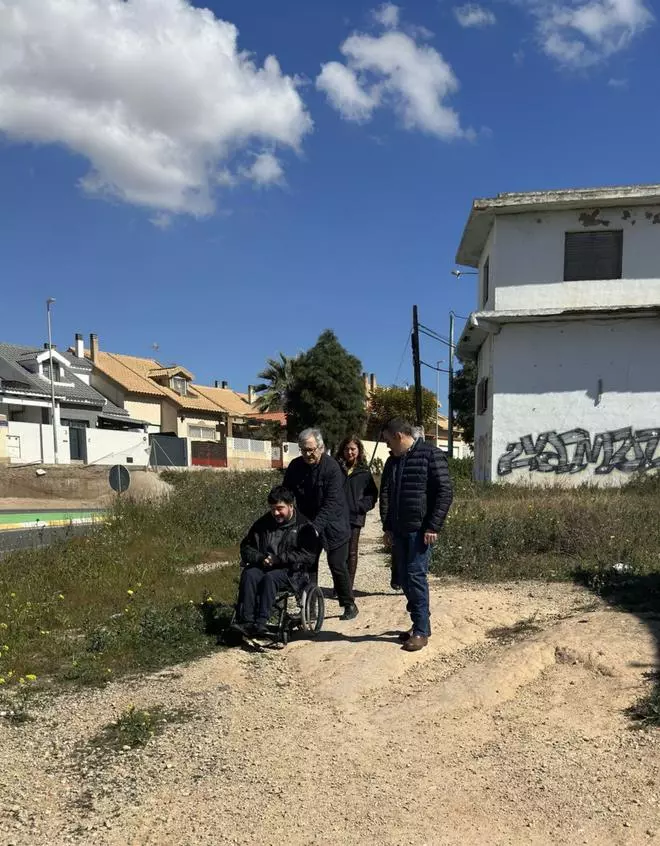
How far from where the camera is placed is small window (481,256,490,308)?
18.4 metres

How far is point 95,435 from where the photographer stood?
106ft

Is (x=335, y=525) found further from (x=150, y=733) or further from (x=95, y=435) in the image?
(x=95, y=435)

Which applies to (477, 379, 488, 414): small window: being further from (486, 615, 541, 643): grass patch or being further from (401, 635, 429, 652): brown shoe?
(401, 635, 429, 652): brown shoe

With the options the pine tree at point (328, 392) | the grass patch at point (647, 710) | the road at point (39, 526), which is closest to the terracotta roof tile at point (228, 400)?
the pine tree at point (328, 392)

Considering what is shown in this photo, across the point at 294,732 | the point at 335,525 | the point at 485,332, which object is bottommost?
the point at 294,732

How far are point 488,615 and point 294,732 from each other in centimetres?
263

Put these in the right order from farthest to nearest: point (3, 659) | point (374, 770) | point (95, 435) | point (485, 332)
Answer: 1. point (95, 435)
2. point (485, 332)
3. point (3, 659)
4. point (374, 770)

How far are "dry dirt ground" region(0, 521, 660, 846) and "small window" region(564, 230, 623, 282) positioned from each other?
12825 mm

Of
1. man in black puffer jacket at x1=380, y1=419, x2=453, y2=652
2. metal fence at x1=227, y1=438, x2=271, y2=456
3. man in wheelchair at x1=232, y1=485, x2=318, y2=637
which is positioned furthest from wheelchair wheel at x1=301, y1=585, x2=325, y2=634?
metal fence at x1=227, y1=438, x2=271, y2=456

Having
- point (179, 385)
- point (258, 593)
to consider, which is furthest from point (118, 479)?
point (179, 385)

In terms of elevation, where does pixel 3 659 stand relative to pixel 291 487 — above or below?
below

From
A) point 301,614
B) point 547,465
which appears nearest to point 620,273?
point 547,465

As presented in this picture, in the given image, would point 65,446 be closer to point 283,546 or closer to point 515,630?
point 283,546

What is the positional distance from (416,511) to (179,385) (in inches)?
1930
